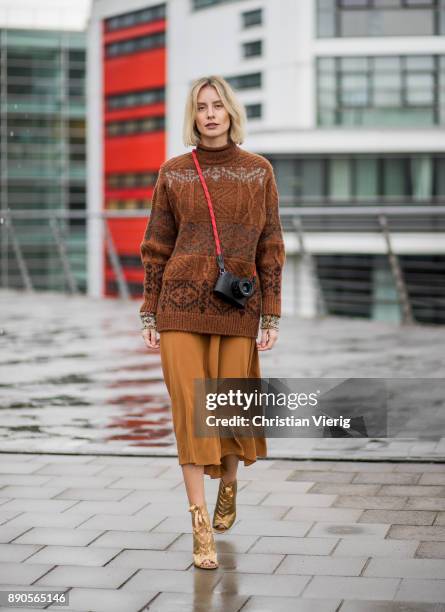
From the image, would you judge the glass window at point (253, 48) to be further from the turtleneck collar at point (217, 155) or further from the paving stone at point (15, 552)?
the paving stone at point (15, 552)

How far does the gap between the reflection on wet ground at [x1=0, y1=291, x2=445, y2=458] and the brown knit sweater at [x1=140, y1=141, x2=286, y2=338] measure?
2.05 m

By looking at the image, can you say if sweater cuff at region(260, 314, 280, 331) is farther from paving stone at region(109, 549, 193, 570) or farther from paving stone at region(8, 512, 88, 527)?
paving stone at region(8, 512, 88, 527)

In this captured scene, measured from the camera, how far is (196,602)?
13.1 feet

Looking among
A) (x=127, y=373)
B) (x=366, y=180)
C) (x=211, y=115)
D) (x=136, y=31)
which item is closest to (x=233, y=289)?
(x=211, y=115)

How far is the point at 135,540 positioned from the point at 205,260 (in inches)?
42.1

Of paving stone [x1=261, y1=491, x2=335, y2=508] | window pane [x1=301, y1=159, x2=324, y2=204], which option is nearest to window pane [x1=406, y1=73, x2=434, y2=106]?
window pane [x1=301, y1=159, x2=324, y2=204]

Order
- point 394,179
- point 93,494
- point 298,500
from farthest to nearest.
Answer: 1. point 394,179
2. point 93,494
3. point 298,500

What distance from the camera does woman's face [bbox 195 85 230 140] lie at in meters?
4.63

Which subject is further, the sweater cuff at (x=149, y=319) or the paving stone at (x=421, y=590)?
the sweater cuff at (x=149, y=319)

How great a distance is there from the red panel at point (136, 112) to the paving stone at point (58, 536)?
2509 inches

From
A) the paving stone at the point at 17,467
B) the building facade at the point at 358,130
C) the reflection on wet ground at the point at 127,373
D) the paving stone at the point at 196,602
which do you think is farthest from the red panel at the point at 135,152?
the paving stone at the point at 196,602

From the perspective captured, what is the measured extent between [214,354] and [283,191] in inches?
1644

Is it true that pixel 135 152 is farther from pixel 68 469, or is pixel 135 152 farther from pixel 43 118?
pixel 68 469

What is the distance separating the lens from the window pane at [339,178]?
46.3m
